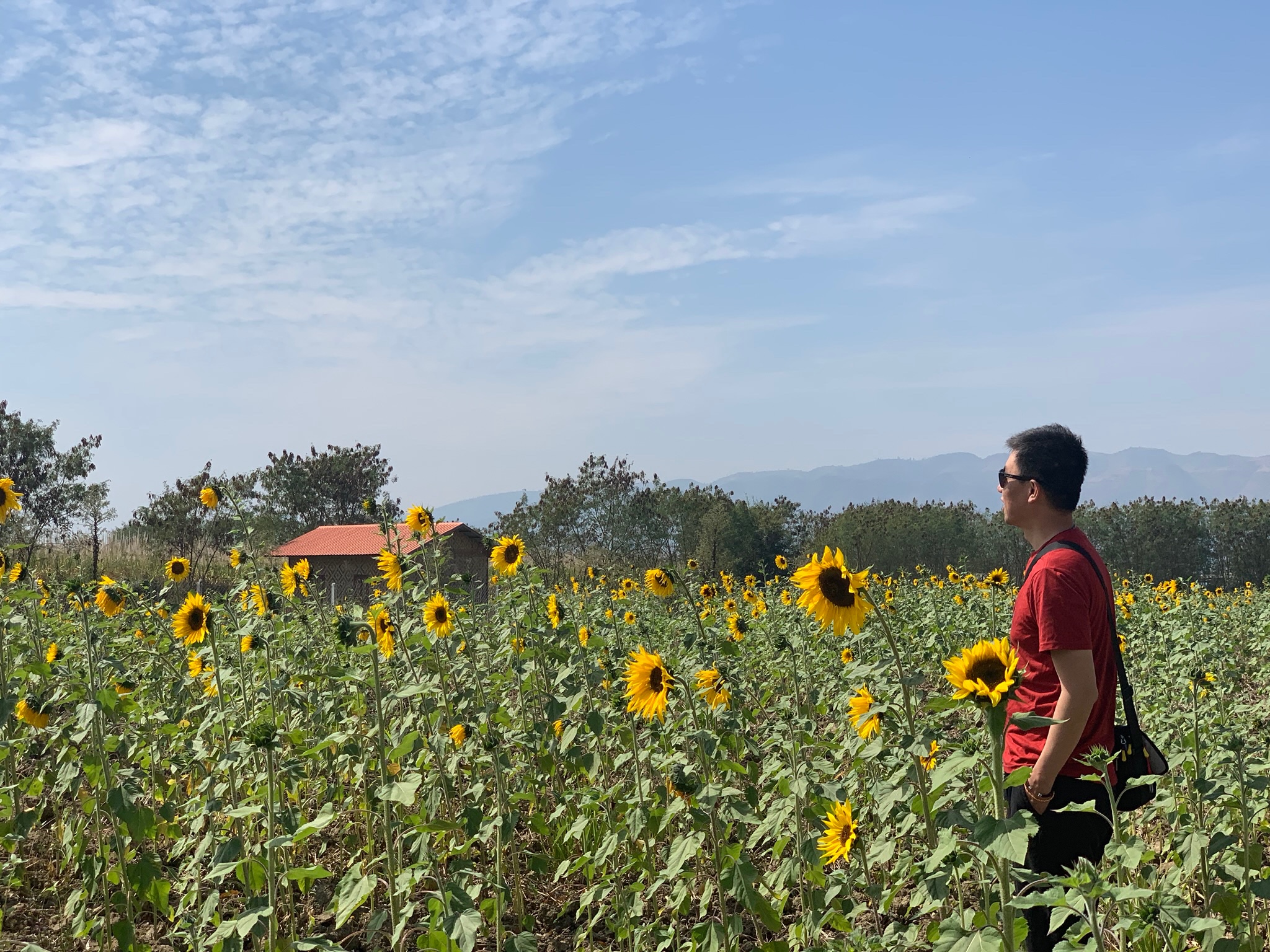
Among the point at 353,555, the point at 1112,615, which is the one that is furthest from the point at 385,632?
the point at 353,555

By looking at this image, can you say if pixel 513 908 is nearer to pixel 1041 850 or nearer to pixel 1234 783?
pixel 1041 850

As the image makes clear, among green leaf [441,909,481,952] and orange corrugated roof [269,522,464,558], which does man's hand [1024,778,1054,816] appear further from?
orange corrugated roof [269,522,464,558]

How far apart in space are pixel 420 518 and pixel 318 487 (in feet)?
111

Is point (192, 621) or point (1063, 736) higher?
point (192, 621)

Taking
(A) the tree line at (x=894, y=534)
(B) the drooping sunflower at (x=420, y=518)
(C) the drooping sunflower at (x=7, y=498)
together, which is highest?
(C) the drooping sunflower at (x=7, y=498)

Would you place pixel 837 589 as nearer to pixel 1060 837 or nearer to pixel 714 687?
pixel 714 687

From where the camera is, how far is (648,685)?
3.53 meters

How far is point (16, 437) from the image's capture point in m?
25.2

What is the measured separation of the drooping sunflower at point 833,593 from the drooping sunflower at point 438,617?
214cm

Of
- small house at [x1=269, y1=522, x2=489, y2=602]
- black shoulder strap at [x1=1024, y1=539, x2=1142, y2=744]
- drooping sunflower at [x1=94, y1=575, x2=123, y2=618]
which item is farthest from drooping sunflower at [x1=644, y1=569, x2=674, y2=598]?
small house at [x1=269, y1=522, x2=489, y2=602]

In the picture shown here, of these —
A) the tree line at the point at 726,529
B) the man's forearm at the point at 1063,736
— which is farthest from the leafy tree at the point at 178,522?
the man's forearm at the point at 1063,736

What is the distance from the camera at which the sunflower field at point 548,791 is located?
2857 millimetres

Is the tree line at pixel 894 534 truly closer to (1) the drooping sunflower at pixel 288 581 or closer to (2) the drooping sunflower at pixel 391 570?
(1) the drooping sunflower at pixel 288 581

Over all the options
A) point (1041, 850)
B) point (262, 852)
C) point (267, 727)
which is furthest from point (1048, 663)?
point (262, 852)
